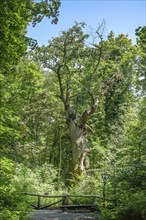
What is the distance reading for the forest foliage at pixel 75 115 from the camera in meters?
7.71

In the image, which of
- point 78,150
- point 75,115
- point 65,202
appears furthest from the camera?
point 75,115

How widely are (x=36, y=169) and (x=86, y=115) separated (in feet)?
18.2

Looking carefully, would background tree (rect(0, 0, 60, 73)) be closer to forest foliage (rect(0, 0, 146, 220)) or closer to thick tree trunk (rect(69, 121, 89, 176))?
forest foliage (rect(0, 0, 146, 220))

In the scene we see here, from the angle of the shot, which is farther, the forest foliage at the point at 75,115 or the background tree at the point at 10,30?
the forest foliage at the point at 75,115

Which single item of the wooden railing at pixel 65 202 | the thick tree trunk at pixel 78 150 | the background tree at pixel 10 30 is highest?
the background tree at pixel 10 30

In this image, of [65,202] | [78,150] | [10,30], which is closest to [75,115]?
[78,150]

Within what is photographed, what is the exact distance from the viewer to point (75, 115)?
696 inches

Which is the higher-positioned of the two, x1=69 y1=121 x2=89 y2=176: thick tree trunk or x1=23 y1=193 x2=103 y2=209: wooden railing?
x1=69 y1=121 x2=89 y2=176: thick tree trunk

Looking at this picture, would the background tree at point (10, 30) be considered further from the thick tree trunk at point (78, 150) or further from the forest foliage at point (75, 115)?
the thick tree trunk at point (78, 150)

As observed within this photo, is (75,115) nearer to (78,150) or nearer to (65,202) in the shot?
(78,150)

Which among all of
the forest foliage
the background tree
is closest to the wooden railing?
the forest foliage

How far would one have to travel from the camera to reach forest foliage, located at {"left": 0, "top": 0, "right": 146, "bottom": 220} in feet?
25.3

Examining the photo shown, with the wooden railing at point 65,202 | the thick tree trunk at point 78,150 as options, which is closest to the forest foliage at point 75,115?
the thick tree trunk at point 78,150

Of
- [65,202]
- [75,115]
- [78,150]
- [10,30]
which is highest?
[75,115]
